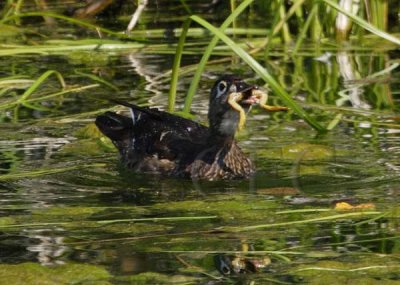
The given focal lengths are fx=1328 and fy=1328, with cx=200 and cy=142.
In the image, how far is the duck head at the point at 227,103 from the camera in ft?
27.7

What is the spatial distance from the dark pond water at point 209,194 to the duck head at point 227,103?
36 cm

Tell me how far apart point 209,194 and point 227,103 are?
0.74m

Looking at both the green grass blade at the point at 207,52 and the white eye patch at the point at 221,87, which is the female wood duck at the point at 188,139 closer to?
the white eye patch at the point at 221,87

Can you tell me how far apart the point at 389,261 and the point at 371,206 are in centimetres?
112

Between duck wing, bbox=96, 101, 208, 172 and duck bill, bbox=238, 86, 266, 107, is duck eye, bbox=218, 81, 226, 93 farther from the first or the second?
duck wing, bbox=96, 101, 208, 172

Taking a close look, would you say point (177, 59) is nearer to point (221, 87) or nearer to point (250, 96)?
point (221, 87)

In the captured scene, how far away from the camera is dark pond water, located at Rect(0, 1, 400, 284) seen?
20.3 ft

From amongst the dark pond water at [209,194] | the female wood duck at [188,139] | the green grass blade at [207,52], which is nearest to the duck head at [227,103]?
the female wood duck at [188,139]

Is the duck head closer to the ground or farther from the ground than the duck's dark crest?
farther from the ground

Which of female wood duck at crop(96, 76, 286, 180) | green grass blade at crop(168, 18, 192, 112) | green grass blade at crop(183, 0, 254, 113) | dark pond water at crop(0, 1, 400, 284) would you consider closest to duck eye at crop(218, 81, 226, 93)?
female wood duck at crop(96, 76, 286, 180)

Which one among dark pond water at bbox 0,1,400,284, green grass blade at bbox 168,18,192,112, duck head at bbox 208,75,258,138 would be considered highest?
green grass blade at bbox 168,18,192,112

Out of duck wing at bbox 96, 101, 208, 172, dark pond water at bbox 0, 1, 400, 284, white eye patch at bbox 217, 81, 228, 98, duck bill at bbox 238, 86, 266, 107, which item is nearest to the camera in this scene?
dark pond water at bbox 0, 1, 400, 284

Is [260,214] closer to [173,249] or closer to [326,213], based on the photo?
[326,213]

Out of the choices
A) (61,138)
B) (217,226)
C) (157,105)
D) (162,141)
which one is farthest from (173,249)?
(157,105)
